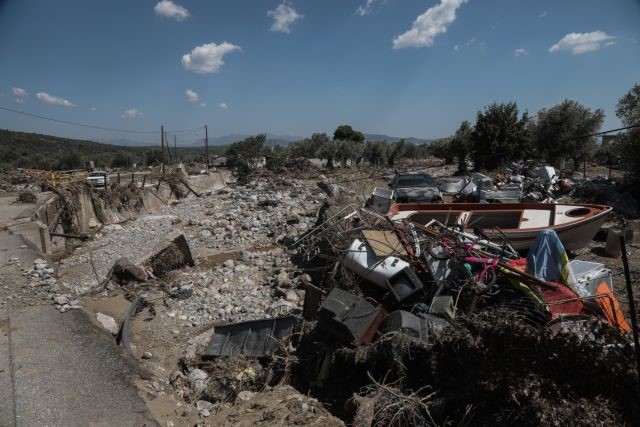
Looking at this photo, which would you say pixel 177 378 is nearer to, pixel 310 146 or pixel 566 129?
pixel 566 129

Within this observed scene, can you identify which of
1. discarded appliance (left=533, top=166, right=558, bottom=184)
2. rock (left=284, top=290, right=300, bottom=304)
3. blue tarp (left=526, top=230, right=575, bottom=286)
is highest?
discarded appliance (left=533, top=166, right=558, bottom=184)

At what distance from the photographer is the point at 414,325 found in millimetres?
3697

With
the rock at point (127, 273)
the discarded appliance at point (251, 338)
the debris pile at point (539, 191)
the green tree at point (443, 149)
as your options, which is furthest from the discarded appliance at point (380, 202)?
the green tree at point (443, 149)

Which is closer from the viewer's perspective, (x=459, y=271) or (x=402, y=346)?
(x=402, y=346)

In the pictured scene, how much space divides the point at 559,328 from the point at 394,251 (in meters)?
2.47

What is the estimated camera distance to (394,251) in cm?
549

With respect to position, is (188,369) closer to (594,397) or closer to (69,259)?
(594,397)

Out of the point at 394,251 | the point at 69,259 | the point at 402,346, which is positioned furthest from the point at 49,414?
the point at 69,259

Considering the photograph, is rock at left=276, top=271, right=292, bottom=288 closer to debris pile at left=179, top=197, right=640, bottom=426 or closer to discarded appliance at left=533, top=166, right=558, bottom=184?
debris pile at left=179, top=197, right=640, bottom=426

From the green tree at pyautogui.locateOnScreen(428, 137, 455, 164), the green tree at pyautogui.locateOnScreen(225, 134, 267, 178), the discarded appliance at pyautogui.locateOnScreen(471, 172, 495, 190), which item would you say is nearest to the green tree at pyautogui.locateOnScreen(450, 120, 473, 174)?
the green tree at pyautogui.locateOnScreen(428, 137, 455, 164)

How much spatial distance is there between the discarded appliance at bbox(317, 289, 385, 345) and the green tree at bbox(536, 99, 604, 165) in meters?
23.0

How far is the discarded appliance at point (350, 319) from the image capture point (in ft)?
12.8

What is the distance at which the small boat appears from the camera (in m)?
7.10

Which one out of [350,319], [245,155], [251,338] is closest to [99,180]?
[245,155]
